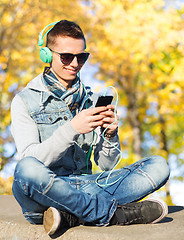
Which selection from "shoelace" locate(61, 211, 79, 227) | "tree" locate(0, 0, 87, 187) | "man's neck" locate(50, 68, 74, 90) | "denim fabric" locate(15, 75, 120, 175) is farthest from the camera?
"tree" locate(0, 0, 87, 187)

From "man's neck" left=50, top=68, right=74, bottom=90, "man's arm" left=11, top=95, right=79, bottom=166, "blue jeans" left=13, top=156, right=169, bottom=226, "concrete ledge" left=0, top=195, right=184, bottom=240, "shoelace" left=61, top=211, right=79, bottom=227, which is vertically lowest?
"concrete ledge" left=0, top=195, right=184, bottom=240

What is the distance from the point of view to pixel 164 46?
581 centimetres

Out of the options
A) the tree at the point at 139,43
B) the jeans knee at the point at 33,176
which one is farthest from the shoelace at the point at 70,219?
the tree at the point at 139,43

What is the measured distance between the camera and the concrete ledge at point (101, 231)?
6.06 ft

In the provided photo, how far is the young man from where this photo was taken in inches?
75.4

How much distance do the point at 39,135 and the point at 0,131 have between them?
2902 millimetres

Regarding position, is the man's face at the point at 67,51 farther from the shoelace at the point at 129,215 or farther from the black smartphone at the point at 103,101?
the shoelace at the point at 129,215

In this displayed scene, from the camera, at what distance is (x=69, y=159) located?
233 cm

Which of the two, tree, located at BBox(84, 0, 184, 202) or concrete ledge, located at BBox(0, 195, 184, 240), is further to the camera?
tree, located at BBox(84, 0, 184, 202)

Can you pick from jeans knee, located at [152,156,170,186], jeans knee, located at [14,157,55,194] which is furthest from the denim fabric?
jeans knee, located at [152,156,170,186]

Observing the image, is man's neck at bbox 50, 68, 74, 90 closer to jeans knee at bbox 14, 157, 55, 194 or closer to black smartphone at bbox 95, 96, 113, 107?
black smartphone at bbox 95, 96, 113, 107

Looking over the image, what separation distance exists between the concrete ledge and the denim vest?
42 centimetres

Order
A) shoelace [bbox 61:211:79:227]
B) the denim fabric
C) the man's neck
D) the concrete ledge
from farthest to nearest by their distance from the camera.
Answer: the man's neck
the denim fabric
shoelace [bbox 61:211:79:227]
the concrete ledge

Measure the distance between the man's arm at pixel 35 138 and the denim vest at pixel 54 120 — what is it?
58mm
